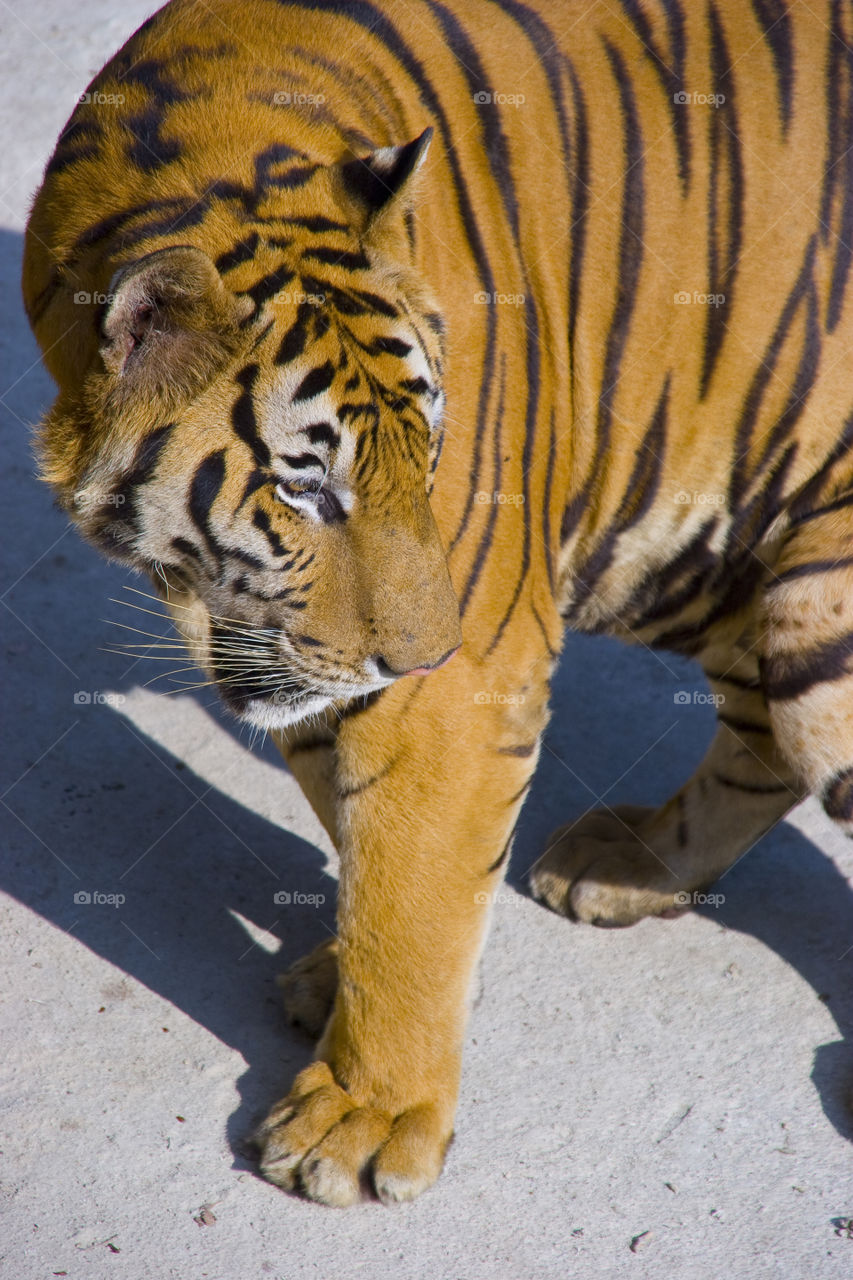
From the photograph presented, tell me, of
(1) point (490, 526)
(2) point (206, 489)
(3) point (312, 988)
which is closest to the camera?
(2) point (206, 489)

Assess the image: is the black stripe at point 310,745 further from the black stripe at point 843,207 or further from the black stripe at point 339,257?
the black stripe at point 843,207

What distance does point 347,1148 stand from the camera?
2383 mm

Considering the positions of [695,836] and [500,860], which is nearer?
[500,860]

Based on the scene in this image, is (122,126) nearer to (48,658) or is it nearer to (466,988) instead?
(466,988)
